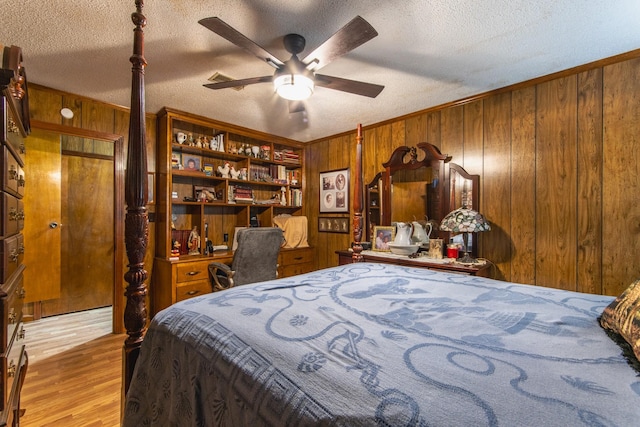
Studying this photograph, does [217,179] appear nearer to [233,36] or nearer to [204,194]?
[204,194]

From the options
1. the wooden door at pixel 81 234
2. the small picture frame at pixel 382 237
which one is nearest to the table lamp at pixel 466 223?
the small picture frame at pixel 382 237

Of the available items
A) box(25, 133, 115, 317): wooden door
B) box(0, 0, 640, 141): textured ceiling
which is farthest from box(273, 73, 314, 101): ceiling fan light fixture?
box(25, 133, 115, 317): wooden door

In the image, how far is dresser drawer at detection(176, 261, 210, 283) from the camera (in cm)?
296

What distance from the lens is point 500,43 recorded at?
1920 millimetres

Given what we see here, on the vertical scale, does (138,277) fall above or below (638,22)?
below

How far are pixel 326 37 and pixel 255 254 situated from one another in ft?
6.20

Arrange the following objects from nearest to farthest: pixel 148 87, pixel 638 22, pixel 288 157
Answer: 1. pixel 638 22
2. pixel 148 87
3. pixel 288 157

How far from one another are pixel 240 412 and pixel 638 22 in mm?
2799

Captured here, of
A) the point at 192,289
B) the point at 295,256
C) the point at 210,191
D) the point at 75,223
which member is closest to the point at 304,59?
the point at 210,191

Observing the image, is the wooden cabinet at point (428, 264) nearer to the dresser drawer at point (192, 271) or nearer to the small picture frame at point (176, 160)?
the dresser drawer at point (192, 271)

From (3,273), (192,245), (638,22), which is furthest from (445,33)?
(192,245)

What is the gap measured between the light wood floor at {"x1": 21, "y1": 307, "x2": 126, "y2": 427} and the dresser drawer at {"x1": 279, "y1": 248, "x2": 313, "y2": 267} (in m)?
1.85

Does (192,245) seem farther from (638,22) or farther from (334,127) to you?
(638,22)

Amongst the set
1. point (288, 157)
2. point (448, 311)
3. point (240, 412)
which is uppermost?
Answer: point (288, 157)
